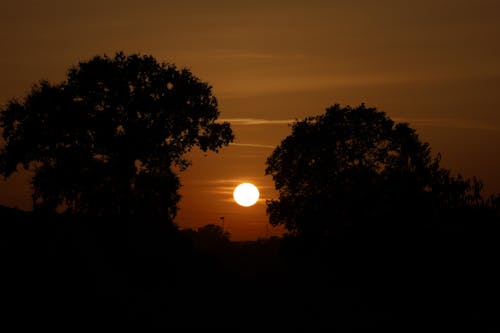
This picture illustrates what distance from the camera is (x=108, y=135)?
246ft

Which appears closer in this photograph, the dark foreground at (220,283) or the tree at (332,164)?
the dark foreground at (220,283)

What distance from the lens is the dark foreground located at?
45716mm

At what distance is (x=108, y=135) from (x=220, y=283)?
20.4 m

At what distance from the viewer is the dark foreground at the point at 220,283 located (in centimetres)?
4572

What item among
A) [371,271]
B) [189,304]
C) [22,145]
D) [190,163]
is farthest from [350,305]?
[22,145]

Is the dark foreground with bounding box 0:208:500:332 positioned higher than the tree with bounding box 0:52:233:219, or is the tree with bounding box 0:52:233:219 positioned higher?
the tree with bounding box 0:52:233:219

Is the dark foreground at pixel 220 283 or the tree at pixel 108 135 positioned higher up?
the tree at pixel 108 135

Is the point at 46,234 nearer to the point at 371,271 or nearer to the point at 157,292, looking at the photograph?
the point at 157,292

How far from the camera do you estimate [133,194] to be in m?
74.5

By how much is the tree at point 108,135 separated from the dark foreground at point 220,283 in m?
4.94

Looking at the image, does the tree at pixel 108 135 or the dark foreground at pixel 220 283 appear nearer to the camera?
the dark foreground at pixel 220 283

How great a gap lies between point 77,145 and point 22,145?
18.4 feet

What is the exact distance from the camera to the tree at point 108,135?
7406cm

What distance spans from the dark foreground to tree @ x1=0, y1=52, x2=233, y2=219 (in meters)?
4.94
